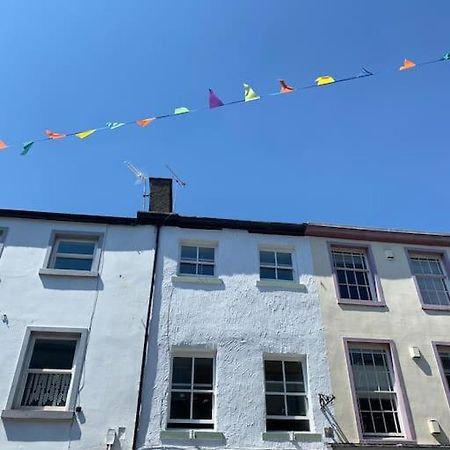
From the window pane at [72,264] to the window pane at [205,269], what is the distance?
2906 mm

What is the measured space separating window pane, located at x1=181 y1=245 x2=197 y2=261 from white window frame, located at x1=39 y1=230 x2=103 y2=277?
2.20 m

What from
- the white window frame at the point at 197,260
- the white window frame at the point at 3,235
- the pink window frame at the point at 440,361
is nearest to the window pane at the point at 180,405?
the white window frame at the point at 197,260

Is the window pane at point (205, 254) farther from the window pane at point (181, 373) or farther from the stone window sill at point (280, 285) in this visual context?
the window pane at point (181, 373)

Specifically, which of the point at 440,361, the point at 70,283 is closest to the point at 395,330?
the point at 440,361

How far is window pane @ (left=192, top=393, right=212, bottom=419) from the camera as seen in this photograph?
34.1 ft

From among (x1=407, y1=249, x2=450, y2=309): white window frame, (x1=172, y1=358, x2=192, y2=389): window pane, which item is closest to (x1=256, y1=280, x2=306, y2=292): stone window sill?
(x1=172, y1=358, x2=192, y2=389): window pane

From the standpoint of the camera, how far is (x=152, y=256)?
41.1ft

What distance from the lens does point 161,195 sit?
46.3 feet

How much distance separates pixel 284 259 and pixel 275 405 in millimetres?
4100

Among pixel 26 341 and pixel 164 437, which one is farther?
pixel 26 341

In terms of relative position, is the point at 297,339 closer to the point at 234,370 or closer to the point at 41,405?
the point at 234,370

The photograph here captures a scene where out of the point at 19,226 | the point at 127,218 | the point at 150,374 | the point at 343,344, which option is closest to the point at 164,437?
the point at 150,374

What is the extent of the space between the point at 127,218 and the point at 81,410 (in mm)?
5190

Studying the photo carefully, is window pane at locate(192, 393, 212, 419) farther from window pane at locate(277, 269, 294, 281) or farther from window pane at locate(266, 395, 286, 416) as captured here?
window pane at locate(277, 269, 294, 281)
